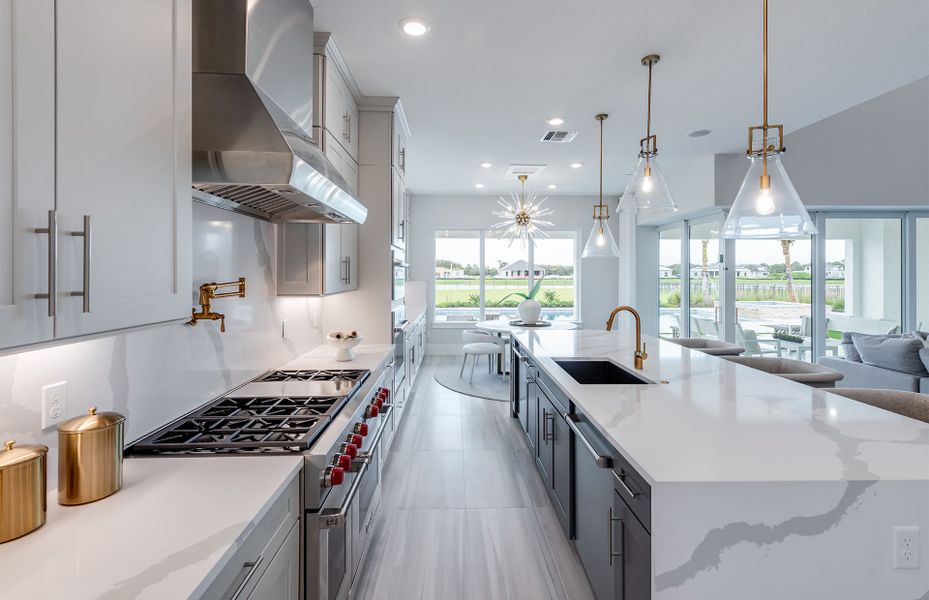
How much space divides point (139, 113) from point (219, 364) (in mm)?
1289

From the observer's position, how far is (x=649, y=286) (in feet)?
25.1

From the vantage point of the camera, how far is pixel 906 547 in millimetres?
1212

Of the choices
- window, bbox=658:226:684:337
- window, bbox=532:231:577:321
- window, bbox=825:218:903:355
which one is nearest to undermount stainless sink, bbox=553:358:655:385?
window, bbox=658:226:684:337

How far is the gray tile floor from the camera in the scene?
207cm

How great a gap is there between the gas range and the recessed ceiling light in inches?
78.9

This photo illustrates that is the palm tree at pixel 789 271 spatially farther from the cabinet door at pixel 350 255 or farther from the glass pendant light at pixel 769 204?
the cabinet door at pixel 350 255

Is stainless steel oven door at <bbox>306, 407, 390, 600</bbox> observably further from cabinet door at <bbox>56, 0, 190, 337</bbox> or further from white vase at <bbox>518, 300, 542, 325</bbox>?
white vase at <bbox>518, 300, 542, 325</bbox>

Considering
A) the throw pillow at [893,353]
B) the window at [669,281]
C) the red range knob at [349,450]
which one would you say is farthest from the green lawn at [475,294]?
the red range knob at [349,450]

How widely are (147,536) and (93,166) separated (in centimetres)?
75

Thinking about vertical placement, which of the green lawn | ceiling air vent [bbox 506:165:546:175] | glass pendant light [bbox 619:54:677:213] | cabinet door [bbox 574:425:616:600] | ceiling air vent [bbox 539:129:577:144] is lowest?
cabinet door [bbox 574:425:616:600]

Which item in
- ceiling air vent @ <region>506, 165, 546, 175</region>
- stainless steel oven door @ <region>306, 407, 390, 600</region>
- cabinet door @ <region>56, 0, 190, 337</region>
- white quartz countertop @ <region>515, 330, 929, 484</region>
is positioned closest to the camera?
cabinet door @ <region>56, 0, 190, 337</region>

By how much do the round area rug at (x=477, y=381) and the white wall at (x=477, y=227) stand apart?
4.00ft

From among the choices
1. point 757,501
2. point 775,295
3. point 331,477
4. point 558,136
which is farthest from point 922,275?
point 331,477

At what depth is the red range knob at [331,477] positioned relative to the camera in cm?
142
